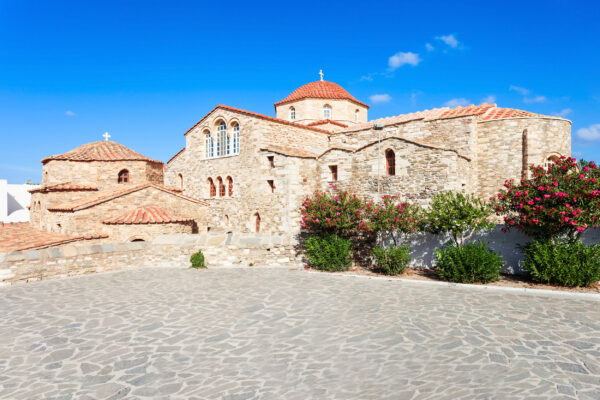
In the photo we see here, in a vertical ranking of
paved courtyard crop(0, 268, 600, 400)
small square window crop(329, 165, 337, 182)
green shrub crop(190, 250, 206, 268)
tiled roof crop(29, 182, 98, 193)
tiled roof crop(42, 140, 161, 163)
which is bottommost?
paved courtyard crop(0, 268, 600, 400)

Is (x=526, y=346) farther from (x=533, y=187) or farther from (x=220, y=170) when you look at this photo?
(x=220, y=170)

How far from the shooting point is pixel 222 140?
22.3 m

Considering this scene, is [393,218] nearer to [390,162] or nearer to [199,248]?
[390,162]

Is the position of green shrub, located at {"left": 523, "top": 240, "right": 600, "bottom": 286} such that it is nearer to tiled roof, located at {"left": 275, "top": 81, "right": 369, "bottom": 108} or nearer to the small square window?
the small square window

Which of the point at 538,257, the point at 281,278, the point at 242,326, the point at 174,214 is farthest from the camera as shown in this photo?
the point at 174,214

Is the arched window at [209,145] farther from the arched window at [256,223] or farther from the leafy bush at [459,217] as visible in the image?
the leafy bush at [459,217]

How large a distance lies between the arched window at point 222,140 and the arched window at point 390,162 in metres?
10.3

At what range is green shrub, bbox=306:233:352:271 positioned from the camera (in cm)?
1359

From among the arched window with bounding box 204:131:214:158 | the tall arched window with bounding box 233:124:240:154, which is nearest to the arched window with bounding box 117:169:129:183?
the arched window with bounding box 204:131:214:158

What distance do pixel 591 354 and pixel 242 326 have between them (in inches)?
237

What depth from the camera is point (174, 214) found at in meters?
18.5

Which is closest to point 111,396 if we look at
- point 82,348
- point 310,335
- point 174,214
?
point 82,348

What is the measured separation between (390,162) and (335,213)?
167 inches

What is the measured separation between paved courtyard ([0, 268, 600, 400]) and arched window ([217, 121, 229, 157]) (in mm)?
13185
